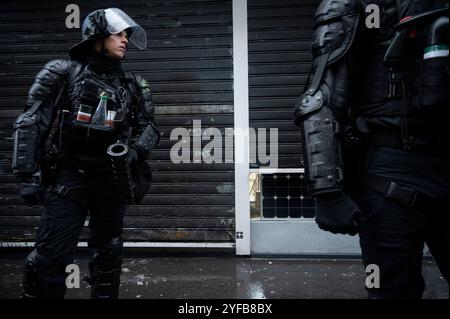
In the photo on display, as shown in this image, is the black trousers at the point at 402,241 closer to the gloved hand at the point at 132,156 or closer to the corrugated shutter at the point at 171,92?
the gloved hand at the point at 132,156

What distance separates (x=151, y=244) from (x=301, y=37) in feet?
12.9

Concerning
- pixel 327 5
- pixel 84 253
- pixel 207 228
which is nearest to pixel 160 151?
pixel 207 228

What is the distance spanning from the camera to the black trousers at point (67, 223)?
2.61 meters

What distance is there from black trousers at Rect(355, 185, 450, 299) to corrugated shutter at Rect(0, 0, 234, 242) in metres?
3.60

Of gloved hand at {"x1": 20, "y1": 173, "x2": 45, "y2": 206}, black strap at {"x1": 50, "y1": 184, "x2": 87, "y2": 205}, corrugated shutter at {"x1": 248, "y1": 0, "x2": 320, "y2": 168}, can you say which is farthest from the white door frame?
gloved hand at {"x1": 20, "y1": 173, "x2": 45, "y2": 206}

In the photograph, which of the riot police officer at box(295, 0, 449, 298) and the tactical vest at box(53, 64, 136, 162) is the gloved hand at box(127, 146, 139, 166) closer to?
the tactical vest at box(53, 64, 136, 162)

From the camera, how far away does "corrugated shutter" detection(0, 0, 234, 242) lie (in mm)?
5270

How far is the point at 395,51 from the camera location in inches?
65.9

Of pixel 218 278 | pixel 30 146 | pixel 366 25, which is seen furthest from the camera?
pixel 218 278

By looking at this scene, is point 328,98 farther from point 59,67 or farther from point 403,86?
point 59,67

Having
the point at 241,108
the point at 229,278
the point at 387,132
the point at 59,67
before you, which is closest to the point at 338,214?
the point at 387,132

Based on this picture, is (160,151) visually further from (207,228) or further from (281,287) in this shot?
(281,287)

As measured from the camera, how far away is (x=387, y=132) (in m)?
1.77
